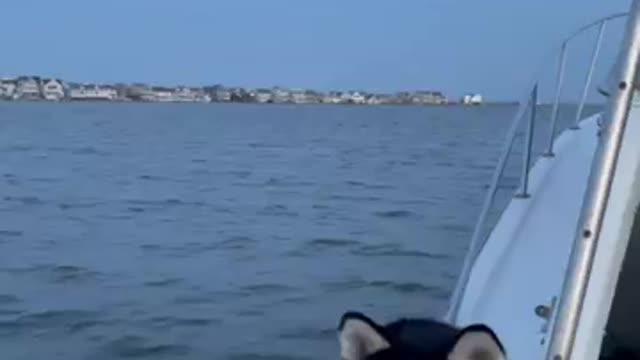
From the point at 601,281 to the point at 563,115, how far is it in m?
10.7

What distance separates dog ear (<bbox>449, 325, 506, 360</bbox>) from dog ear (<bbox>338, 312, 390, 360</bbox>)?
16 cm

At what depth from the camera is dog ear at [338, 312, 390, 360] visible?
235 cm

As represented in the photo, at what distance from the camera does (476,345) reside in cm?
226

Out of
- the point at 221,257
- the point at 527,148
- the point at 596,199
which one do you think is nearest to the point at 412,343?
the point at 596,199

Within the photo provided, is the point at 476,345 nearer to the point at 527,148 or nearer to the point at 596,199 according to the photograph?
the point at 596,199

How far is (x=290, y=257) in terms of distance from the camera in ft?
48.9

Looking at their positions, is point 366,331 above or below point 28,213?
above

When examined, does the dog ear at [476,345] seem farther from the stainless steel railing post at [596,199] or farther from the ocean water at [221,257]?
the ocean water at [221,257]

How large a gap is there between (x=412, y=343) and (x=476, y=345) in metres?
Answer: 0.17

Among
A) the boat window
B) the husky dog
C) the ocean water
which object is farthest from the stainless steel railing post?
the ocean water

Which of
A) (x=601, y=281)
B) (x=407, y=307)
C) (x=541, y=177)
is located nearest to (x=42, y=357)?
(x=407, y=307)

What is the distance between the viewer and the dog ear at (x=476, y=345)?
7.37 feet

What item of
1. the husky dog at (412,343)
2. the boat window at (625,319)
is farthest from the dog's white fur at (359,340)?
the boat window at (625,319)

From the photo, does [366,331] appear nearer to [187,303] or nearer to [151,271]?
[187,303]
